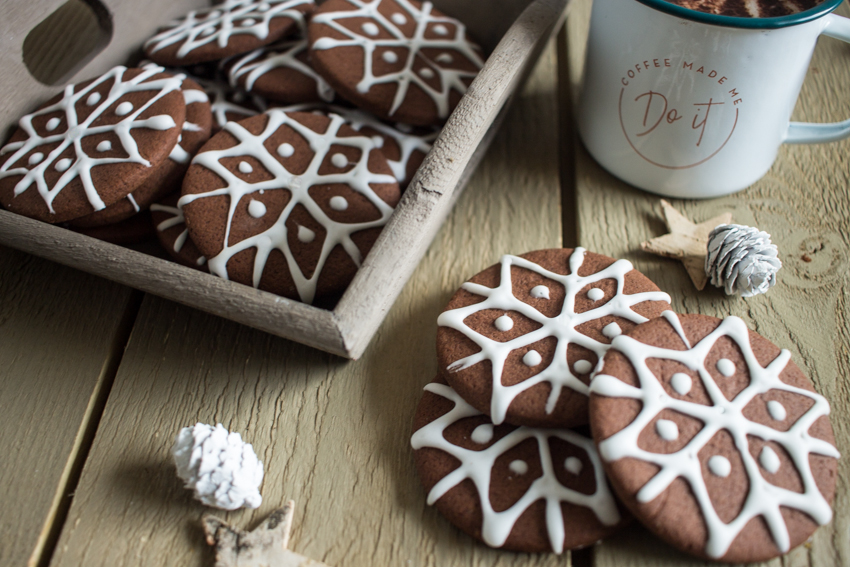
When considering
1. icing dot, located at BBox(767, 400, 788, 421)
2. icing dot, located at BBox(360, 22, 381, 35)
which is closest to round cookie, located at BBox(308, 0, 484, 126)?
icing dot, located at BBox(360, 22, 381, 35)

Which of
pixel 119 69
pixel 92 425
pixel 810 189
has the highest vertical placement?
pixel 119 69

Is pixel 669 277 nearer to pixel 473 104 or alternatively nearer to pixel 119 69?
pixel 473 104

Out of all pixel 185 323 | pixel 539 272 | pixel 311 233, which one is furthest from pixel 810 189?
pixel 185 323

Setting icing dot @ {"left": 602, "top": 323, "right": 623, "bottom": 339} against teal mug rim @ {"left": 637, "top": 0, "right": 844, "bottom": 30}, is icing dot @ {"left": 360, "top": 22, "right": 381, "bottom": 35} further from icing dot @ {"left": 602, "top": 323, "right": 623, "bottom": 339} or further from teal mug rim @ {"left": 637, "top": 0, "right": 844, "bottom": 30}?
icing dot @ {"left": 602, "top": 323, "right": 623, "bottom": 339}

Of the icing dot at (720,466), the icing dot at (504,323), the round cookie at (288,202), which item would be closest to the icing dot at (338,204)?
the round cookie at (288,202)

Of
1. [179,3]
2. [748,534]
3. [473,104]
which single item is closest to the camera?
[748,534]

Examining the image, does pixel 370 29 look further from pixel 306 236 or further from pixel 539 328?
pixel 539 328
